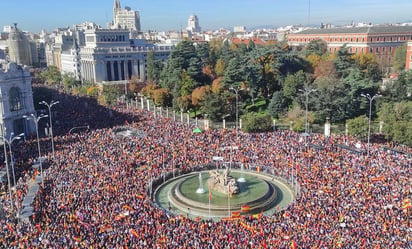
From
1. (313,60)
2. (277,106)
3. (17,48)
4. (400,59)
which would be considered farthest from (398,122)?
(17,48)

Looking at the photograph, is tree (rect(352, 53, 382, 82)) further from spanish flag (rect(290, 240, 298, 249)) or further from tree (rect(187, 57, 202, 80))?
spanish flag (rect(290, 240, 298, 249))

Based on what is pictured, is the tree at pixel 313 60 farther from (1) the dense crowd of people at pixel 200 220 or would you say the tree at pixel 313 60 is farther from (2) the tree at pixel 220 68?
(1) the dense crowd of people at pixel 200 220

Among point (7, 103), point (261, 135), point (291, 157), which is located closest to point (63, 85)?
point (7, 103)

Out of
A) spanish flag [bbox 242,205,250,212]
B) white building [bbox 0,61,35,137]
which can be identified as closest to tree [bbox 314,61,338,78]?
spanish flag [bbox 242,205,250,212]

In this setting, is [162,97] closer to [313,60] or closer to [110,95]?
[110,95]

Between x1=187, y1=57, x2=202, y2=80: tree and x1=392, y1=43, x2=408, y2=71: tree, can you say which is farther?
x1=392, y1=43, x2=408, y2=71: tree

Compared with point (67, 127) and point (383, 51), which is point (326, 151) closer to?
point (67, 127)
